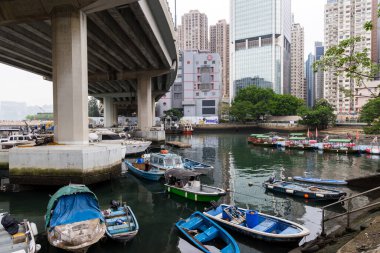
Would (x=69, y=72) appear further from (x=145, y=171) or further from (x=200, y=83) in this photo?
(x=200, y=83)

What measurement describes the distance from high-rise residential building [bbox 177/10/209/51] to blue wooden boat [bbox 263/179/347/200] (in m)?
182

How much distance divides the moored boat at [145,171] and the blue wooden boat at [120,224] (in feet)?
29.9

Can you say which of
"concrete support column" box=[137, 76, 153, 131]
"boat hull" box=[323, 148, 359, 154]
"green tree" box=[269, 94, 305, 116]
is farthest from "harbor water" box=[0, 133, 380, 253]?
"green tree" box=[269, 94, 305, 116]

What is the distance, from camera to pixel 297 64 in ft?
611

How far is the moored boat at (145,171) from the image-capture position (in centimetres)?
2461

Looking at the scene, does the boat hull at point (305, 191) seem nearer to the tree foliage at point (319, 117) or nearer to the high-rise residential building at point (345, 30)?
the tree foliage at point (319, 117)

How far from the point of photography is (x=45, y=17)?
24.6 metres

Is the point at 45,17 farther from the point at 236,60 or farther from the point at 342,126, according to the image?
the point at 236,60

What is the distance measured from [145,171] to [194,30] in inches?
7270

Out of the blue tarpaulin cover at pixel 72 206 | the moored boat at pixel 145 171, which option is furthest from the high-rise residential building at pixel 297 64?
the blue tarpaulin cover at pixel 72 206

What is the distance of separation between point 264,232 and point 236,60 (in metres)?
152

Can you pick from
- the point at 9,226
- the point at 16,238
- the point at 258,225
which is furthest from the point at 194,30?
the point at 16,238

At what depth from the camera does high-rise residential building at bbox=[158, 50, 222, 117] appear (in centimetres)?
11444

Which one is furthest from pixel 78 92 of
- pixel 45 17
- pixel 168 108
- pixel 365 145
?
pixel 168 108
